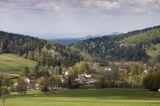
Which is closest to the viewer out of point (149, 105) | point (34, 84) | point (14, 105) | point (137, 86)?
point (149, 105)

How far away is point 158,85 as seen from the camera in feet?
464

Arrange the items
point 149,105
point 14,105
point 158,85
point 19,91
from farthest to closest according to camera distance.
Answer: point 19,91, point 158,85, point 14,105, point 149,105

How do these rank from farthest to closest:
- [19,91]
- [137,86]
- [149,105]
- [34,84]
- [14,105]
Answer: [34,84] < [137,86] < [19,91] < [14,105] < [149,105]

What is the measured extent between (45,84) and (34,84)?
23.5 m

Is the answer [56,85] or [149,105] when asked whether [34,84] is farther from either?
[149,105]

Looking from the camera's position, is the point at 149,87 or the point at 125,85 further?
the point at 125,85

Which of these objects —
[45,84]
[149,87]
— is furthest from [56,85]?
[149,87]

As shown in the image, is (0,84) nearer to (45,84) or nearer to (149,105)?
(45,84)

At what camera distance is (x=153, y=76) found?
146125mm

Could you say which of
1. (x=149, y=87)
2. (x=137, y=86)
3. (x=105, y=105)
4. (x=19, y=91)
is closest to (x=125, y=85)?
(x=137, y=86)

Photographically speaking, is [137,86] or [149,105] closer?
[149,105]

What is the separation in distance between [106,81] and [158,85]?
125 feet

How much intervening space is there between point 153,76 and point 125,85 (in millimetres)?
31723

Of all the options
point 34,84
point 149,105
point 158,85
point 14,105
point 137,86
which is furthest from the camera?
point 34,84
